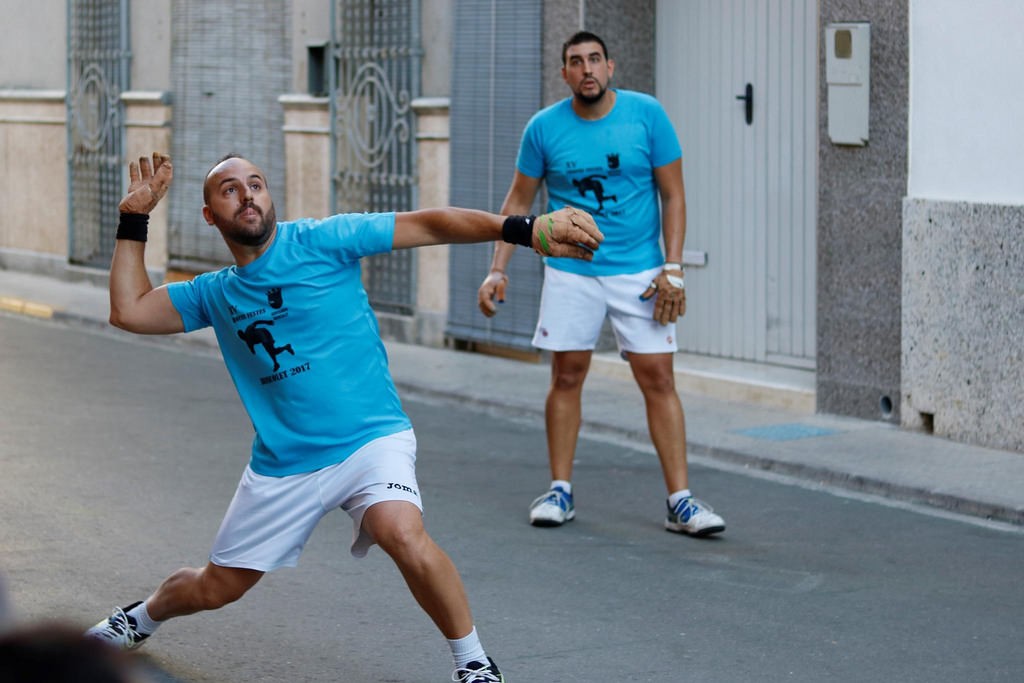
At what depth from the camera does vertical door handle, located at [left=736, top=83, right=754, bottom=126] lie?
1089 centimetres

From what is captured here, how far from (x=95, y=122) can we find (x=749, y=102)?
32.1 ft

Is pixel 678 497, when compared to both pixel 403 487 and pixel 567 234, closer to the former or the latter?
pixel 403 487

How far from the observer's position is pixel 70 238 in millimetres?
18953

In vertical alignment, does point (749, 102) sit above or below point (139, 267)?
above

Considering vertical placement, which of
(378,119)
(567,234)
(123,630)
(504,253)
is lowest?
(123,630)

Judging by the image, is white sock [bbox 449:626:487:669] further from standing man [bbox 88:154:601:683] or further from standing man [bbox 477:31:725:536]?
standing man [bbox 477:31:725:536]

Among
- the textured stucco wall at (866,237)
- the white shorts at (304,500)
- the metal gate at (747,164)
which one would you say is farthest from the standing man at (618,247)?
the metal gate at (747,164)

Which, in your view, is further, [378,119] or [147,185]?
[378,119]

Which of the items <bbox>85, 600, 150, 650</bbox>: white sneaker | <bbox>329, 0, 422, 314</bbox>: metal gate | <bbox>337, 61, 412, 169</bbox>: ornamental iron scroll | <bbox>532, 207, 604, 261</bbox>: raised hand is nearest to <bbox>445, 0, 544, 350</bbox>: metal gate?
<bbox>329, 0, 422, 314</bbox>: metal gate

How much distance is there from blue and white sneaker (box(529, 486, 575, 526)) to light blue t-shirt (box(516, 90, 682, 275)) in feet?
3.11

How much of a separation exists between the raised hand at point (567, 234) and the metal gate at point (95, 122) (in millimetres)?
14136

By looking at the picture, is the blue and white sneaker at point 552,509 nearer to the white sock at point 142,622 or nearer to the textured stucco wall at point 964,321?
the white sock at point 142,622

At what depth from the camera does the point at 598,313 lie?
7.18m

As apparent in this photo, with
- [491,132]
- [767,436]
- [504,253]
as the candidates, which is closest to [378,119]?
[491,132]
